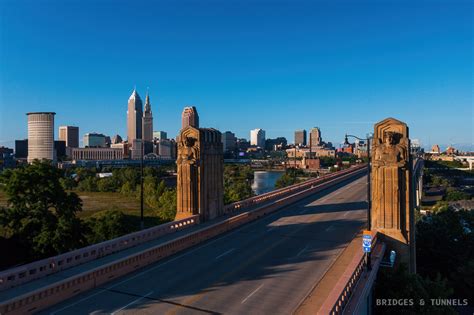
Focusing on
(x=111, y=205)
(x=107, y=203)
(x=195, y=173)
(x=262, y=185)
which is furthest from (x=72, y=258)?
(x=262, y=185)

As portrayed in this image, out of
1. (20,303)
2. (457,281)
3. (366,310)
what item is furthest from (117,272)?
(457,281)

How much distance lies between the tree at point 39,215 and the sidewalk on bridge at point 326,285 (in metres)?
18.8

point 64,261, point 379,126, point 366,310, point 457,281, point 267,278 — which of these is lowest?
point 457,281

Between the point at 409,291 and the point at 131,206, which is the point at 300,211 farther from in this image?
the point at 131,206

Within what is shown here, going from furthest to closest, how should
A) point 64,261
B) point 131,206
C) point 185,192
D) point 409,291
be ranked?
1. point 131,206
2. point 185,192
3. point 409,291
4. point 64,261

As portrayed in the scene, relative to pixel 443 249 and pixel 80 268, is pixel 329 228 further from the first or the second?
pixel 80 268

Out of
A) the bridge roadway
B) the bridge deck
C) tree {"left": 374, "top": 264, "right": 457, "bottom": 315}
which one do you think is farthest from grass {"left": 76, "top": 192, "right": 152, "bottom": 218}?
tree {"left": 374, "top": 264, "right": 457, "bottom": 315}

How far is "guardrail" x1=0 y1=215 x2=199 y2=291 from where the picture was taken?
1314 cm

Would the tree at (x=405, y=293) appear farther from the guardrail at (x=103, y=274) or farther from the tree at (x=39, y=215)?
the tree at (x=39, y=215)

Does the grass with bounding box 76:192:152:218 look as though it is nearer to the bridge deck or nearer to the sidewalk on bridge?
the bridge deck

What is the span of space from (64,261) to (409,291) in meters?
15.4

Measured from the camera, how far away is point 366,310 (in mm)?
15680

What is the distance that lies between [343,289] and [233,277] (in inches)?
193

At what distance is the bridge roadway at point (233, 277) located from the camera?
1281cm
